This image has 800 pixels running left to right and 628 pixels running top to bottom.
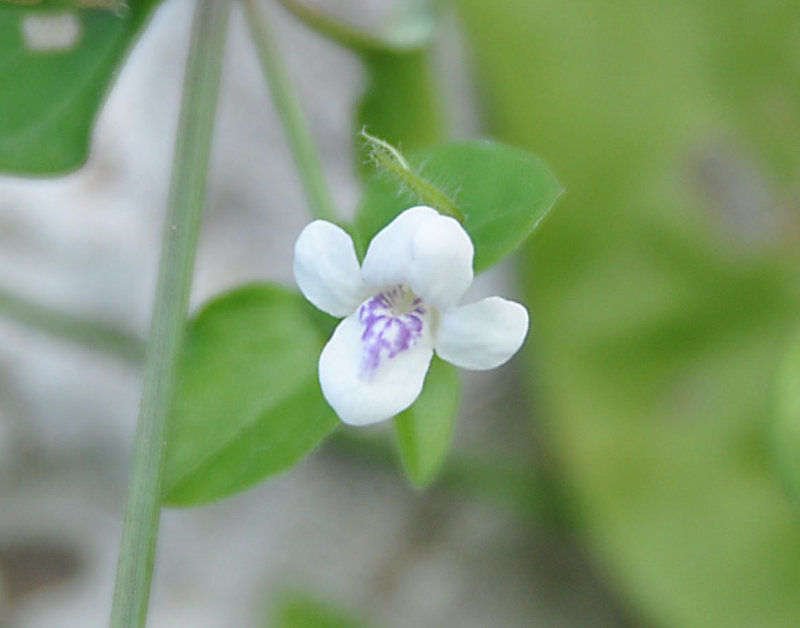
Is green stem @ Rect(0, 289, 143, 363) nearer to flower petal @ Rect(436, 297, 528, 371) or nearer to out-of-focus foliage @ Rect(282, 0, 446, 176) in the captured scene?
out-of-focus foliage @ Rect(282, 0, 446, 176)

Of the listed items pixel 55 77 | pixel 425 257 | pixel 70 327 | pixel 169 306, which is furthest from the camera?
pixel 70 327

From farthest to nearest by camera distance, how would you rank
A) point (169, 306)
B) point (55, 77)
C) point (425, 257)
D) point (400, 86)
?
point (400, 86) → point (55, 77) → point (169, 306) → point (425, 257)

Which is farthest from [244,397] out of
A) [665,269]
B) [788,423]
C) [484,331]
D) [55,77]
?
[665,269]

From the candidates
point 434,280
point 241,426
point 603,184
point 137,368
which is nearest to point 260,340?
point 241,426

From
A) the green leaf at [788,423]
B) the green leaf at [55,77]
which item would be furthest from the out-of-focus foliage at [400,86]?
the green leaf at [788,423]

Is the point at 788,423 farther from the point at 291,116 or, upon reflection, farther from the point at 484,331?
the point at 291,116
